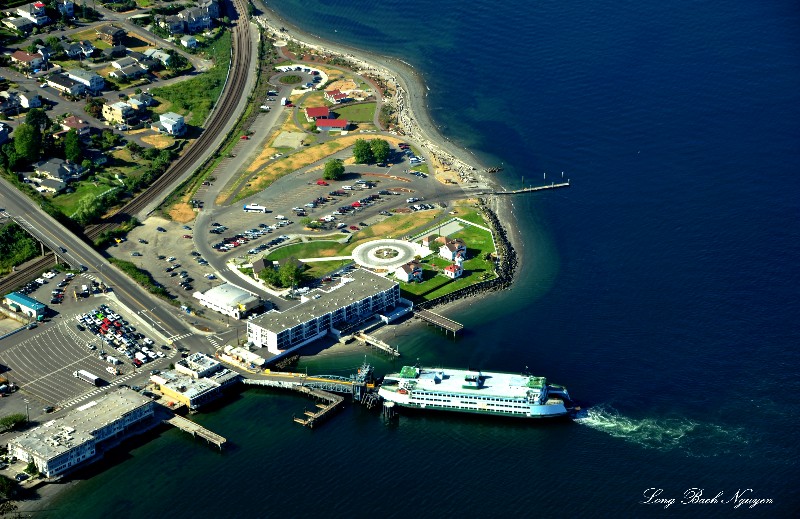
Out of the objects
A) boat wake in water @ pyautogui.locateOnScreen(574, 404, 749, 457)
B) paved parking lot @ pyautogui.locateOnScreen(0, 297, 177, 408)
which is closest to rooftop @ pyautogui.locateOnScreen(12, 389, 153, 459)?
paved parking lot @ pyautogui.locateOnScreen(0, 297, 177, 408)

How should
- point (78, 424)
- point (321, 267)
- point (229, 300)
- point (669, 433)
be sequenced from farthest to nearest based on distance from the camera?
point (321, 267)
point (229, 300)
point (669, 433)
point (78, 424)

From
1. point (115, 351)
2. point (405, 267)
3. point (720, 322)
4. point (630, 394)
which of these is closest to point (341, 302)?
point (405, 267)

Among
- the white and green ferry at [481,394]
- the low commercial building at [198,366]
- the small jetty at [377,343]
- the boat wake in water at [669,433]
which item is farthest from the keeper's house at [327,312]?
the boat wake in water at [669,433]

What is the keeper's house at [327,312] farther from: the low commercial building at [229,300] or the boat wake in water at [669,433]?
the boat wake in water at [669,433]

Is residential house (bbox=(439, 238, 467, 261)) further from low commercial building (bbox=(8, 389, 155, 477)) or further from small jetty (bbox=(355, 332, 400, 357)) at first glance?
low commercial building (bbox=(8, 389, 155, 477))

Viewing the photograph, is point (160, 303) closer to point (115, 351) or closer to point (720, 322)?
point (115, 351)

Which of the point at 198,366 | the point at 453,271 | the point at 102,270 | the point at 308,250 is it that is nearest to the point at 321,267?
the point at 308,250

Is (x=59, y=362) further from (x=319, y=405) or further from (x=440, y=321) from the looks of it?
(x=440, y=321)
